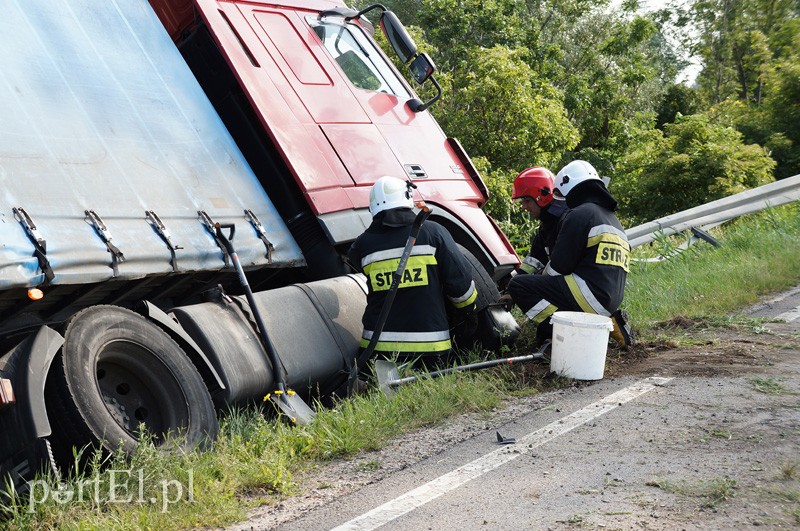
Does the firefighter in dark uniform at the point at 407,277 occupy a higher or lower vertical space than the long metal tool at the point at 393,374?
higher

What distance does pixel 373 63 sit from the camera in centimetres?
725

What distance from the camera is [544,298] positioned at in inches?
249

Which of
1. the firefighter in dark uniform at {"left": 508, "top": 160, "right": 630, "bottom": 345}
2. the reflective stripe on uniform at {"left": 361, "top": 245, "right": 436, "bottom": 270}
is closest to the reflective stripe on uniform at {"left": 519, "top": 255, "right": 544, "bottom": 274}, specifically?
the firefighter in dark uniform at {"left": 508, "top": 160, "right": 630, "bottom": 345}

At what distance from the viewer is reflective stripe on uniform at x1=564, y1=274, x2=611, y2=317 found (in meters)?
6.09

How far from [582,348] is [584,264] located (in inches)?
35.7

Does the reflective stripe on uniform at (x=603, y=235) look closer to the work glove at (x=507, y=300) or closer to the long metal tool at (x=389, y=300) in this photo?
the work glove at (x=507, y=300)

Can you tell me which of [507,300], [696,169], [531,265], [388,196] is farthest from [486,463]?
[696,169]

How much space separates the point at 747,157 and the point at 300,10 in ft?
33.2

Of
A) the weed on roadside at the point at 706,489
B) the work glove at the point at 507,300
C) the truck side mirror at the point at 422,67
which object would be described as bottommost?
the weed on roadside at the point at 706,489

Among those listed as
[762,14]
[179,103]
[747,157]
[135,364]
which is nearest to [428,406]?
[135,364]

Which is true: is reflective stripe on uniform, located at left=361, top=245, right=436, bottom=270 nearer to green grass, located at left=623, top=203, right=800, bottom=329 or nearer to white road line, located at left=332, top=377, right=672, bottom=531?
white road line, located at left=332, top=377, right=672, bottom=531

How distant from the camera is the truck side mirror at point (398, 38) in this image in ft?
22.9

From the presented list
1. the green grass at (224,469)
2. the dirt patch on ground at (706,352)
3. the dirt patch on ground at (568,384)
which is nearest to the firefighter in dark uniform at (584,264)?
the dirt patch on ground at (706,352)

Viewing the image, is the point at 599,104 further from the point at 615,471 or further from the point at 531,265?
the point at 615,471
